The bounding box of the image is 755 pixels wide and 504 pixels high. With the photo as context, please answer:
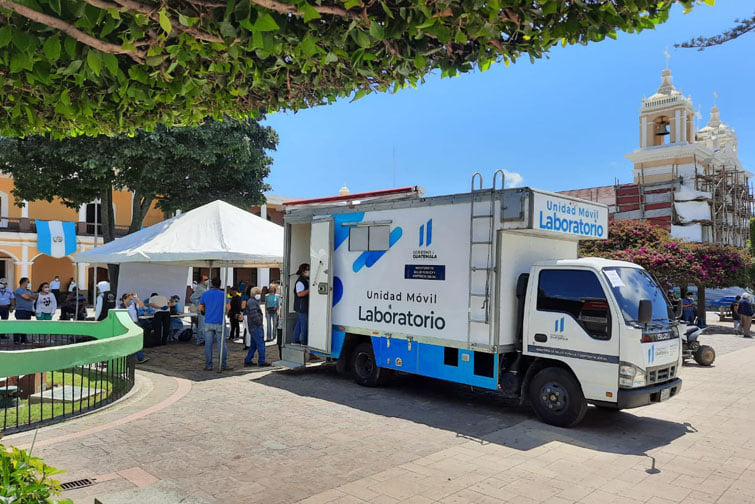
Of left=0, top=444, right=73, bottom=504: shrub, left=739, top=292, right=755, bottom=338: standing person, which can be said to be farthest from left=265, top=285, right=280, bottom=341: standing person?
left=739, top=292, right=755, bottom=338: standing person

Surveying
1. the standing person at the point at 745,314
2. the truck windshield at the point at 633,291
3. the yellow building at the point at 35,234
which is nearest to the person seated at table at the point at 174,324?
the truck windshield at the point at 633,291

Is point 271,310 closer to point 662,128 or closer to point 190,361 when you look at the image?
point 190,361

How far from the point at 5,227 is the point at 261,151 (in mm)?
20298

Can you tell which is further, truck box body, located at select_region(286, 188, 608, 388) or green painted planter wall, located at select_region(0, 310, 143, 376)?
truck box body, located at select_region(286, 188, 608, 388)

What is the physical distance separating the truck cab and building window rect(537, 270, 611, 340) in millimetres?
12

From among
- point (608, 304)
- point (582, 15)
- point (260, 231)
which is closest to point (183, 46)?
point (582, 15)

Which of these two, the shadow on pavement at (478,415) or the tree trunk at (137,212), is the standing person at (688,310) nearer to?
the shadow on pavement at (478,415)

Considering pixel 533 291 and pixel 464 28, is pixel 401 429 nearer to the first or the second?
pixel 533 291

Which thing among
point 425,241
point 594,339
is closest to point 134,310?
point 425,241

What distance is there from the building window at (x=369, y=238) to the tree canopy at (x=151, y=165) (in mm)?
11172

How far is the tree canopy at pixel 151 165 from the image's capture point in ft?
62.6

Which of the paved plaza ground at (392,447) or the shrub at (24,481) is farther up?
the shrub at (24,481)

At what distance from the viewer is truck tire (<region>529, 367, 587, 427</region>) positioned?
7129 millimetres

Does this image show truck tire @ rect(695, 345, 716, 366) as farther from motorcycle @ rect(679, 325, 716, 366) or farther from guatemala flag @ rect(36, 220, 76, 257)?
guatemala flag @ rect(36, 220, 76, 257)
